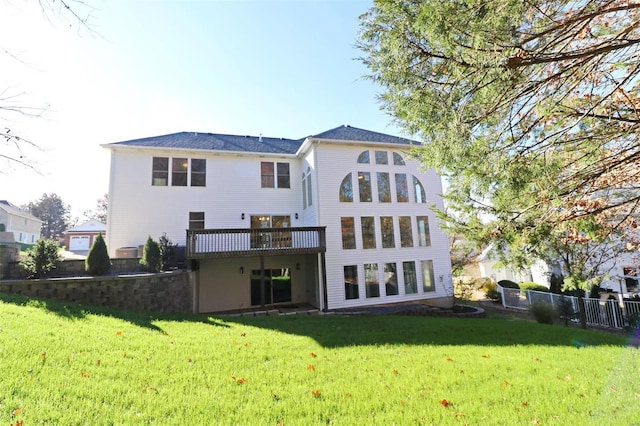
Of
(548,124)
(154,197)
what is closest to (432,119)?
(548,124)

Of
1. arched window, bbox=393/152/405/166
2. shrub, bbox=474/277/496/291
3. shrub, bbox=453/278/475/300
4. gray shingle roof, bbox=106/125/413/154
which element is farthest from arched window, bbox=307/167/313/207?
shrub, bbox=474/277/496/291

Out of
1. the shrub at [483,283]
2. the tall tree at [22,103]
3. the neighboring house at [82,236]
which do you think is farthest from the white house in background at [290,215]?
the neighboring house at [82,236]

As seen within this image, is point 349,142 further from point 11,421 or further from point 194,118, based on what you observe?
point 11,421

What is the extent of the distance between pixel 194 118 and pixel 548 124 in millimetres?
15554

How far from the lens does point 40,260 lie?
782cm

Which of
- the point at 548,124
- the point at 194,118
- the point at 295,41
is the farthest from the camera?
the point at 194,118

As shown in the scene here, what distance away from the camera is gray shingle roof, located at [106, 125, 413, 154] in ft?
44.7

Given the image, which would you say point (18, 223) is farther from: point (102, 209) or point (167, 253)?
point (167, 253)

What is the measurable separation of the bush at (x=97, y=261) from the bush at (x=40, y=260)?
817 millimetres

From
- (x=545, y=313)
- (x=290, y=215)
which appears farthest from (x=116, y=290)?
(x=545, y=313)

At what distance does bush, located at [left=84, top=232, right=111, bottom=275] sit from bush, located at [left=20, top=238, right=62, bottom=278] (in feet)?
2.68

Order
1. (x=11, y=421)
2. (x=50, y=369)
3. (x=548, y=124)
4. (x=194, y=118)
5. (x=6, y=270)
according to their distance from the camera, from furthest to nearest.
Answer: (x=194, y=118)
(x=6, y=270)
(x=548, y=124)
(x=50, y=369)
(x=11, y=421)

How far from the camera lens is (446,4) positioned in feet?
9.86

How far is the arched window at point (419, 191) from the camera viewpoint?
49.4 feet
